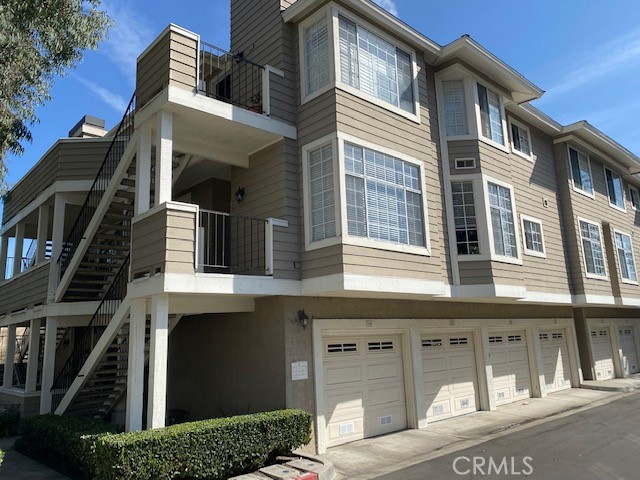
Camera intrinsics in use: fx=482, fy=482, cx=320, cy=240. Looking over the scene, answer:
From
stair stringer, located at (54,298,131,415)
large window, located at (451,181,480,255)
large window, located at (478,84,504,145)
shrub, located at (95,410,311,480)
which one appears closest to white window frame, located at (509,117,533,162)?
large window, located at (478,84,504,145)

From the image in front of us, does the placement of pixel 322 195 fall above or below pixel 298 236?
above

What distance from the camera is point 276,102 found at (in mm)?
9703

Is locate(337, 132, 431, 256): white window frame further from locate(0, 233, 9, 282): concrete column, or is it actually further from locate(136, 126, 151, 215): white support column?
locate(0, 233, 9, 282): concrete column

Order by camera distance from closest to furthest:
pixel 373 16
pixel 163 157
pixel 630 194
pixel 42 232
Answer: pixel 163 157 < pixel 373 16 < pixel 42 232 < pixel 630 194

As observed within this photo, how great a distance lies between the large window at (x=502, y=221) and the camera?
1174 centimetres

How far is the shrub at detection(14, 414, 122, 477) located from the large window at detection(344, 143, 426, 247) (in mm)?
5435

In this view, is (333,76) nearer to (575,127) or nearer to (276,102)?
(276,102)

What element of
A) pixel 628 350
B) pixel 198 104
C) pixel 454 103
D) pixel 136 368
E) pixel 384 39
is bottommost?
pixel 628 350

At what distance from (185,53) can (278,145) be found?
2.38m

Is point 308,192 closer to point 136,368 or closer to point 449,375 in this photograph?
point 136,368

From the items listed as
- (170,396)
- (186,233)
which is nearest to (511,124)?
(186,233)

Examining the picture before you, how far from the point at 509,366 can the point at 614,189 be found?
10282mm

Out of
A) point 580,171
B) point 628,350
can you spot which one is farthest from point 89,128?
point 628,350

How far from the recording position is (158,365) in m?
7.49
